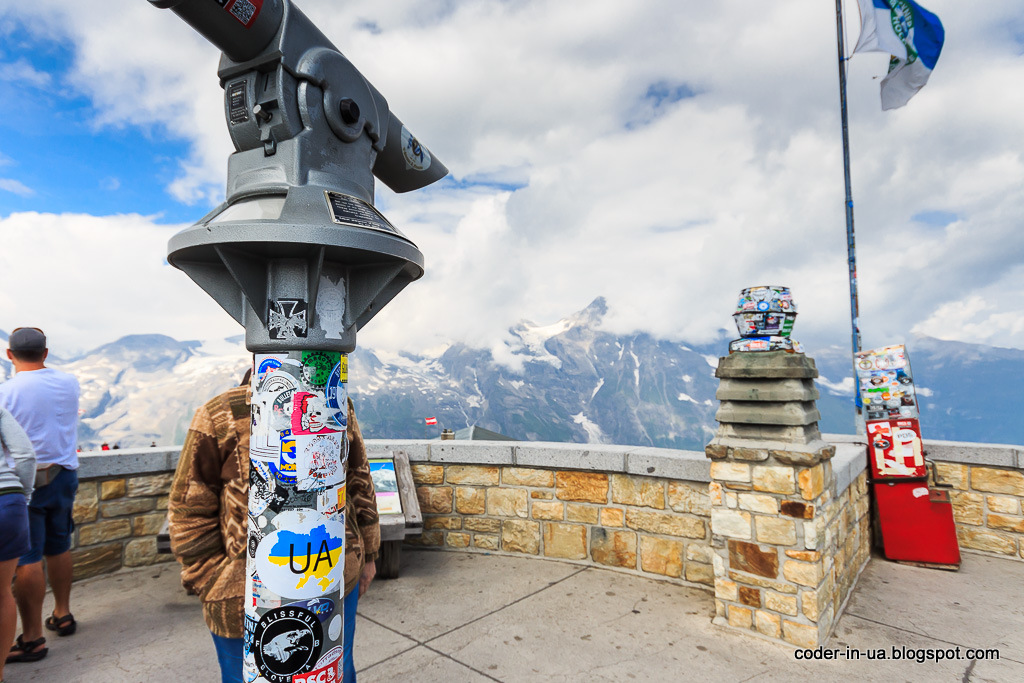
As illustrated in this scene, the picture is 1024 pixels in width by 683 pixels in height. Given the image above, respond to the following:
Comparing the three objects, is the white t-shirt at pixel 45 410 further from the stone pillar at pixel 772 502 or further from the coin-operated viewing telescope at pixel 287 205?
the stone pillar at pixel 772 502

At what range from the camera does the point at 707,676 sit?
3.38 metres

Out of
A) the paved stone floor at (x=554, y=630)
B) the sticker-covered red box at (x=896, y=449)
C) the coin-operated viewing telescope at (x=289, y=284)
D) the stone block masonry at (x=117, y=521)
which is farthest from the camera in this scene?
the sticker-covered red box at (x=896, y=449)

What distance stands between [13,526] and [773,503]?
4533mm

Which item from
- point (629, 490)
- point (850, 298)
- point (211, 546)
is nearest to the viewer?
point (211, 546)

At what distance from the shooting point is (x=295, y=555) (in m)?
1.87

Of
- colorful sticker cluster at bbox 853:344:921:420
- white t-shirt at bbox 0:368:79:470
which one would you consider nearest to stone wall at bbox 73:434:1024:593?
colorful sticker cluster at bbox 853:344:921:420

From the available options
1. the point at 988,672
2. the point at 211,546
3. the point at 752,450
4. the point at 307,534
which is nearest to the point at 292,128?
the point at 307,534

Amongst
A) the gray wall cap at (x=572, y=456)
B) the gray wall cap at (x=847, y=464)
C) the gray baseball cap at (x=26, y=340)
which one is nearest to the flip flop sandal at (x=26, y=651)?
the gray baseball cap at (x=26, y=340)

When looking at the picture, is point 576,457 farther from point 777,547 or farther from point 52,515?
point 52,515

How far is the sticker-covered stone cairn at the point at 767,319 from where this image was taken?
4.02 metres

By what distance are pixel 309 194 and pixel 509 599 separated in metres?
3.68

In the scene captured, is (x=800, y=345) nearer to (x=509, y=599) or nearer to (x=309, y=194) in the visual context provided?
(x=509, y=599)

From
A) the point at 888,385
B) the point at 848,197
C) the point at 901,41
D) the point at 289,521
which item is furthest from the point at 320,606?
the point at 901,41

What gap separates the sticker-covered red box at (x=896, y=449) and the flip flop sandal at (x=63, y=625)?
7.03 m
